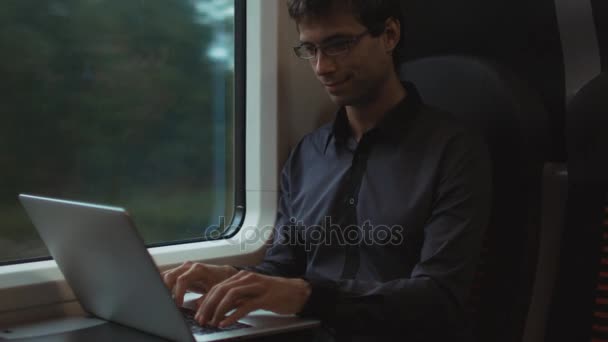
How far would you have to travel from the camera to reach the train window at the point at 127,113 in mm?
1459

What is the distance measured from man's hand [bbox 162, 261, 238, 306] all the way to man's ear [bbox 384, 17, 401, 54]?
60 centimetres

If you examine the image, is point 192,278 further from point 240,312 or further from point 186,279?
point 240,312

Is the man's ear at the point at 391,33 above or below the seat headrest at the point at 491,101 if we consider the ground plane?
above

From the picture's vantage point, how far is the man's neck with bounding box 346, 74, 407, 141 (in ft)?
4.85

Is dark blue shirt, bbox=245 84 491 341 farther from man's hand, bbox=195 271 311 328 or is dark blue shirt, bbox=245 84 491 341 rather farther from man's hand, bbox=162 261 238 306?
man's hand, bbox=162 261 238 306

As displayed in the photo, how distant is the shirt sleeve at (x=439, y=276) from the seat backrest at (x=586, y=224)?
160 mm

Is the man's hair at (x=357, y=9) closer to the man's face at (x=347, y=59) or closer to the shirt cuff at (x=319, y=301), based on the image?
the man's face at (x=347, y=59)

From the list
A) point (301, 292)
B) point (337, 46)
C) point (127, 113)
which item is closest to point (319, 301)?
point (301, 292)

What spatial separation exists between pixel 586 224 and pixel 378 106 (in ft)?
1.63

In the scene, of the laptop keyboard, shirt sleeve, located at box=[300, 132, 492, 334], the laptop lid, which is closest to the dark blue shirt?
shirt sleeve, located at box=[300, 132, 492, 334]

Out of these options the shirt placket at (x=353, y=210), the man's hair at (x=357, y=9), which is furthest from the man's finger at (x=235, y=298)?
the man's hair at (x=357, y=9)

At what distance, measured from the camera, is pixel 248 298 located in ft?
3.45

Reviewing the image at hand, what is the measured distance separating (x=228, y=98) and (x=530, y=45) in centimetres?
87

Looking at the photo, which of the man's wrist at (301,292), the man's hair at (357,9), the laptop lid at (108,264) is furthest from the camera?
the man's hair at (357,9)
